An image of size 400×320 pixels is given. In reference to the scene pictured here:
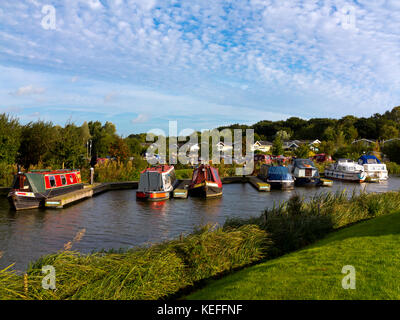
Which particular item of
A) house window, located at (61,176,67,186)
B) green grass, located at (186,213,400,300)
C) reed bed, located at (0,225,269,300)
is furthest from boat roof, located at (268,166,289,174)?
green grass, located at (186,213,400,300)

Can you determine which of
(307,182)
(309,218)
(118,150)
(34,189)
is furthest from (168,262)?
(118,150)

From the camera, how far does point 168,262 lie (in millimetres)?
9531

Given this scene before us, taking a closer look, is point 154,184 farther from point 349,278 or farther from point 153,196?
point 349,278

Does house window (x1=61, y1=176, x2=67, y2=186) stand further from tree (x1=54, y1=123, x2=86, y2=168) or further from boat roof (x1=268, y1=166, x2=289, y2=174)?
boat roof (x1=268, y1=166, x2=289, y2=174)

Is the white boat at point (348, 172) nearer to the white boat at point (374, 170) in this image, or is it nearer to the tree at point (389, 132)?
the white boat at point (374, 170)

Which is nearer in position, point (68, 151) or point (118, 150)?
point (68, 151)

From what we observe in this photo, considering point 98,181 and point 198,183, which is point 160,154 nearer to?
point 98,181

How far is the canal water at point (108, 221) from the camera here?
1672 centimetres

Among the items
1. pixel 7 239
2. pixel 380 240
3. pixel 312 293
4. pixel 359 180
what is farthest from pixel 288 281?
pixel 359 180

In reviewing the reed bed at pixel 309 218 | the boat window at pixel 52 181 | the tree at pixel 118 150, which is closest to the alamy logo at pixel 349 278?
the reed bed at pixel 309 218

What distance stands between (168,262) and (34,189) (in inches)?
782

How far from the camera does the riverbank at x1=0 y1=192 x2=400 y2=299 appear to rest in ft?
26.0

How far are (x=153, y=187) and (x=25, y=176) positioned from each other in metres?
10.2

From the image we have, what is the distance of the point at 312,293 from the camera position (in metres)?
7.28
